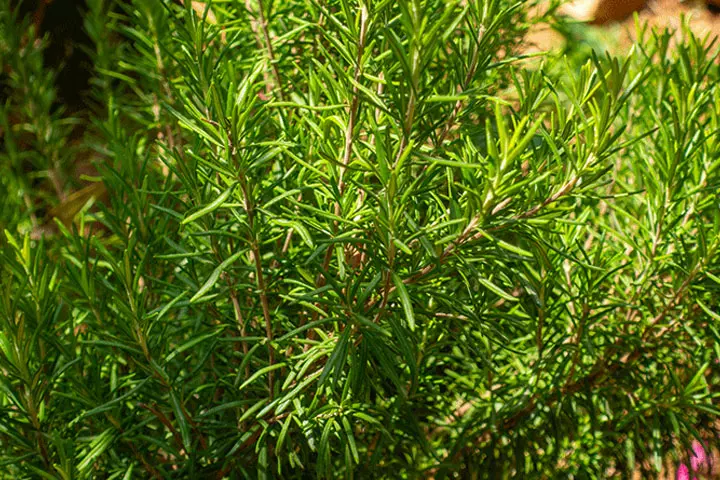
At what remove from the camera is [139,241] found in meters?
0.66

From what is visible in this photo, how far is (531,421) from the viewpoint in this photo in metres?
0.70

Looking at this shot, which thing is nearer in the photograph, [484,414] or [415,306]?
[415,306]

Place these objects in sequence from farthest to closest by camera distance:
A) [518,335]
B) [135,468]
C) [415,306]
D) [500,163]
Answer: [518,335]
[135,468]
[415,306]
[500,163]

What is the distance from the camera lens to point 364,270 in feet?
1.50

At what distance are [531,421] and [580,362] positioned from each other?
9 centimetres

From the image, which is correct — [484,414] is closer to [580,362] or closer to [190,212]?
[580,362]

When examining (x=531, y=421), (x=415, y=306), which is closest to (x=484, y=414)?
(x=531, y=421)

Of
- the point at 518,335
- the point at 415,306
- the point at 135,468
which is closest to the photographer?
the point at 415,306

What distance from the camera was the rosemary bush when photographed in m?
0.44

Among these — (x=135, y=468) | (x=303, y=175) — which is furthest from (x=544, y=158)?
(x=135, y=468)

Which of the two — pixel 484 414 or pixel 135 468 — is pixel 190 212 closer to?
pixel 135 468

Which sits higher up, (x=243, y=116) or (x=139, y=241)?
(x=243, y=116)

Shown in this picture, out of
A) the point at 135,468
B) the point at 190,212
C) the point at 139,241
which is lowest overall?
the point at 135,468

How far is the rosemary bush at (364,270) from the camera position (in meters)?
0.44
